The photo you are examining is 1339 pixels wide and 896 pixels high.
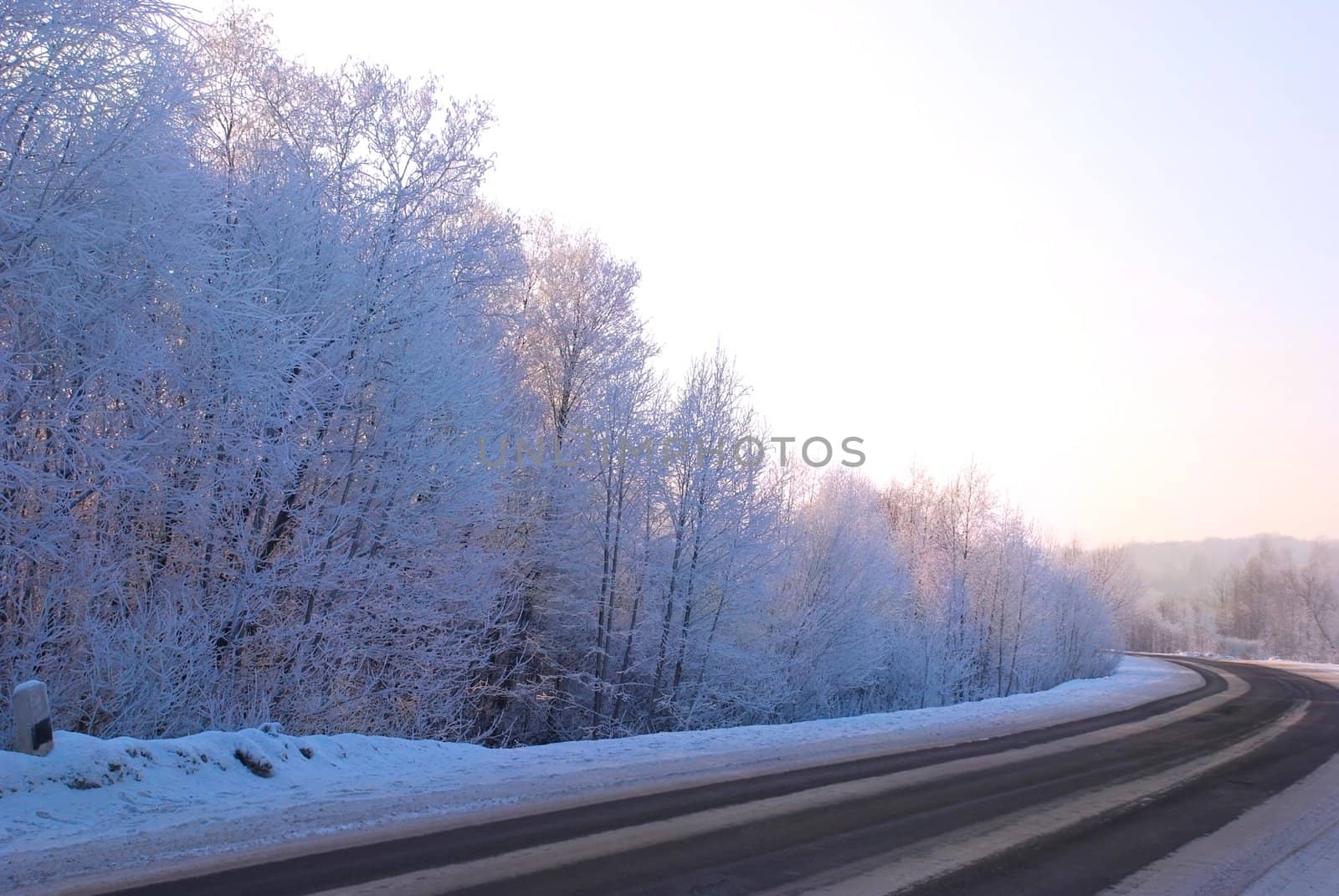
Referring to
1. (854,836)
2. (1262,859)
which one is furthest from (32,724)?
(1262,859)

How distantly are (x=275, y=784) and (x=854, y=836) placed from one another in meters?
5.07

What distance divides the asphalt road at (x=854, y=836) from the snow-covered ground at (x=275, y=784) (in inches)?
24.9

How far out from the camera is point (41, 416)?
9.51 meters

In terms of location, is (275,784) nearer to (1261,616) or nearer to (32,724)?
(32,724)

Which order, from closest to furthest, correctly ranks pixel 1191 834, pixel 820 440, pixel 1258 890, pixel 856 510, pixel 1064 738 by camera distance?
1. pixel 1258 890
2. pixel 1191 834
3. pixel 1064 738
4. pixel 820 440
5. pixel 856 510

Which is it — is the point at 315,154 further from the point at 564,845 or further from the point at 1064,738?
the point at 1064,738

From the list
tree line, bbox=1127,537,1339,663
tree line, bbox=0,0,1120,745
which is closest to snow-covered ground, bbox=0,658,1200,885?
tree line, bbox=0,0,1120,745

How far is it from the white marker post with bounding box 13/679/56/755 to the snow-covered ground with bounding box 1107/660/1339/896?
26.9 feet

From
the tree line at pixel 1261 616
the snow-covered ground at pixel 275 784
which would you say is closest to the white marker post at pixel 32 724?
the snow-covered ground at pixel 275 784

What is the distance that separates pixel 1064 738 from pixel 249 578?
12991 millimetres

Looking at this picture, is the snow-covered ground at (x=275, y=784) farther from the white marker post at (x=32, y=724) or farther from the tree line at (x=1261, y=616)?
the tree line at (x=1261, y=616)

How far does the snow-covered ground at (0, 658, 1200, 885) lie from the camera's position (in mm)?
5922

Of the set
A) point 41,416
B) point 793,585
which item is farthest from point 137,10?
point 793,585

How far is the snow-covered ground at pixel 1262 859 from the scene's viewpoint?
20.4 feet
